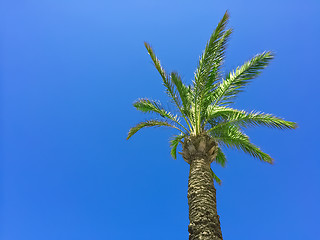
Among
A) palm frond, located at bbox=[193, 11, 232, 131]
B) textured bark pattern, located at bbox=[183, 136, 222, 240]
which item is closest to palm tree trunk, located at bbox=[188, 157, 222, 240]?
textured bark pattern, located at bbox=[183, 136, 222, 240]

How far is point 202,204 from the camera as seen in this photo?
662 cm

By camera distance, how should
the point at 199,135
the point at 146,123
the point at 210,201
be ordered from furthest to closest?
the point at 146,123 → the point at 199,135 → the point at 210,201

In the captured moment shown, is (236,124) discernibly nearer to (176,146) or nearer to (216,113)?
(216,113)

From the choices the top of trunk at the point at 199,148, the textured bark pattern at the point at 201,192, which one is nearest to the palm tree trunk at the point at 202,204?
the textured bark pattern at the point at 201,192

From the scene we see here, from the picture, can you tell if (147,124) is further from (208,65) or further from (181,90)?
(208,65)

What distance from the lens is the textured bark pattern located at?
6.09 meters

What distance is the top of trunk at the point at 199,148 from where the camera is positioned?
8.25 meters

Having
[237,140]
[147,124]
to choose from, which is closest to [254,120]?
[237,140]

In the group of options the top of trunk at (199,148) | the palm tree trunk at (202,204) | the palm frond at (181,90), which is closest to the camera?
the palm tree trunk at (202,204)

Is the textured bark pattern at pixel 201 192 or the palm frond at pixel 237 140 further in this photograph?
the palm frond at pixel 237 140

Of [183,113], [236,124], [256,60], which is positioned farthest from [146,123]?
[256,60]

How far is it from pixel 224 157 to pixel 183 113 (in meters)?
3.74

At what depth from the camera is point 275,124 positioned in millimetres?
8805

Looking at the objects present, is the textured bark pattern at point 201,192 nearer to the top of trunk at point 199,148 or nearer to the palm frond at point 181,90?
the top of trunk at point 199,148
